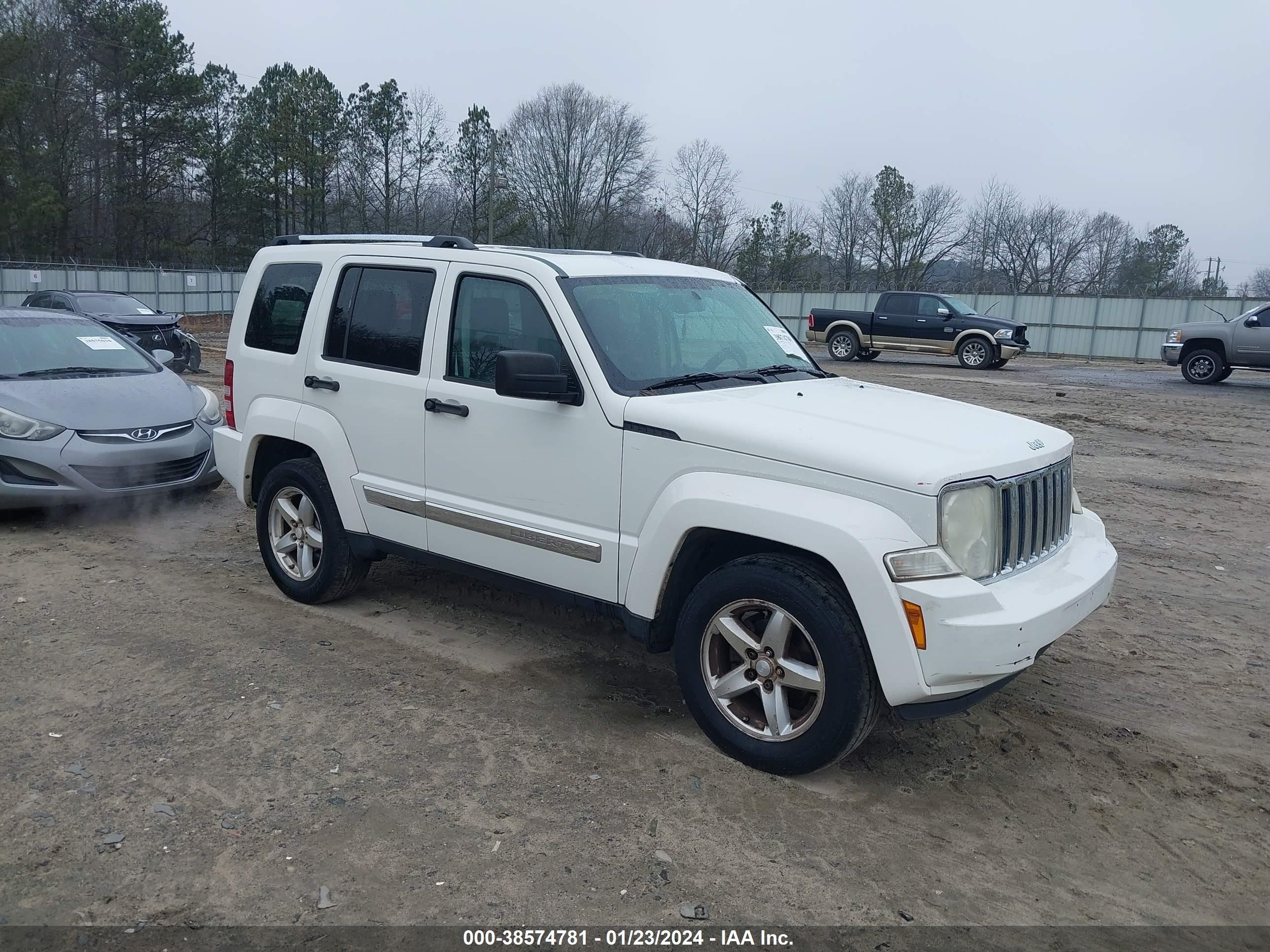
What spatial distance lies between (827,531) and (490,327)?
209 cm

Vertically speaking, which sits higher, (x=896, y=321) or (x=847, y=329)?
(x=896, y=321)

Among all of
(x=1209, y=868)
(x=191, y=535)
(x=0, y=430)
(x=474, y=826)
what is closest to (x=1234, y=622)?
(x=1209, y=868)

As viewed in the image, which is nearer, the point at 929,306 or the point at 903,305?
the point at 929,306

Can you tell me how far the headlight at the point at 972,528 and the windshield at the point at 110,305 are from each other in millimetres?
17079

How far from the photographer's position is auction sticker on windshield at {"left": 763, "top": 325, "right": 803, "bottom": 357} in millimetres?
5301

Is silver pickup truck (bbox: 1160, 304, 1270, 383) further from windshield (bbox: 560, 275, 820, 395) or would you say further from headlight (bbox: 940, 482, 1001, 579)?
headlight (bbox: 940, 482, 1001, 579)

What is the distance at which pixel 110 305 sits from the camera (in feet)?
57.8

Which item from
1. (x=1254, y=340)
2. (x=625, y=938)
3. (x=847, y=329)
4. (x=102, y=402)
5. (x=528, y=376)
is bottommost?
(x=625, y=938)

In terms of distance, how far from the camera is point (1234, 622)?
19.2ft

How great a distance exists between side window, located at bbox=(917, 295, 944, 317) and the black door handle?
23.1 m

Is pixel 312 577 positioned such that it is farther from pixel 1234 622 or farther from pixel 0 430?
pixel 1234 622

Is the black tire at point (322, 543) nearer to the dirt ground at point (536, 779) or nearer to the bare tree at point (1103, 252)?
the dirt ground at point (536, 779)

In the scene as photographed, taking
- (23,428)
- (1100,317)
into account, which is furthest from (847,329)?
(23,428)

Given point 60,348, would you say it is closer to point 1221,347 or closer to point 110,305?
point 110,305
